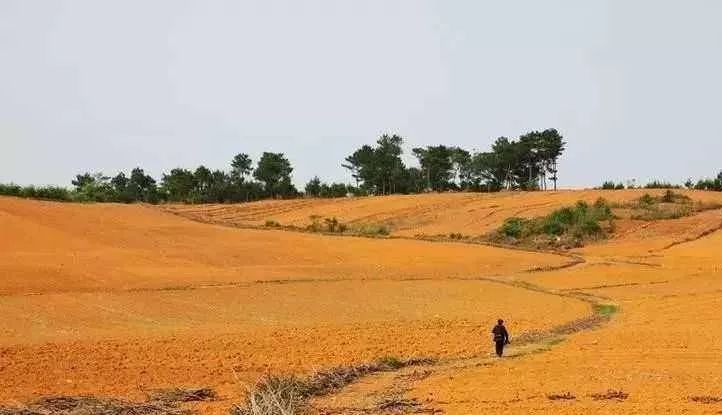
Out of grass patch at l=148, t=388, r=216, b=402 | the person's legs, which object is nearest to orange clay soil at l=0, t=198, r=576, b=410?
grass patch at l=148, t=388, r=216, b=402

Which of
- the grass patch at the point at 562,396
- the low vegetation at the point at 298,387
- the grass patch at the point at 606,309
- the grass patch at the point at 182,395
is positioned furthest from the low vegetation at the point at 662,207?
the grass patch at the point at 182,395

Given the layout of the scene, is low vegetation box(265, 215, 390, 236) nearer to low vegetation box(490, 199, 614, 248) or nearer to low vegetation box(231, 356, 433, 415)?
low vegetation box(490, 199, 614, 248)

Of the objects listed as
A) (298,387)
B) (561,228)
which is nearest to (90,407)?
(298,387)

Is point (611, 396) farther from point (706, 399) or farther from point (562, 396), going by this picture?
point (706, 399)

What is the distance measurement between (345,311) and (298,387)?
14.1 meters

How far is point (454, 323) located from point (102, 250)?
2514 centimetres

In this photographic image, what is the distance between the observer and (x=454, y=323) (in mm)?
27203

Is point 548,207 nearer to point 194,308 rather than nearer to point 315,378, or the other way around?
point 194,308

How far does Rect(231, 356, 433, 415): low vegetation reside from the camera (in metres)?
13.3

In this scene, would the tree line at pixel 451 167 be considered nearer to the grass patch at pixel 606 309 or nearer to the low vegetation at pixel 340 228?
the low vegetation at pixel 340 228

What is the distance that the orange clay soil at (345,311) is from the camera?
1728 centimetres

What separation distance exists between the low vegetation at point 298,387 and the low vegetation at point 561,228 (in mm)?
39686

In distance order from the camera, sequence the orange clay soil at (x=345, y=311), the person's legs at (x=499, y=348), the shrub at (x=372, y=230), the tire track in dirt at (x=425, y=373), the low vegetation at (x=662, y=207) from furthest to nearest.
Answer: the low vegetation at (x=662, y=207) → the shrub at (x=372, y=230) → the person's legs at (x=499, y=348) → the orange clay soil at (x=345, y=311) → the tire track in dirt at (x=425, y=373)

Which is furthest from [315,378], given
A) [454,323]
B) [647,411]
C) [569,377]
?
[454,323]
